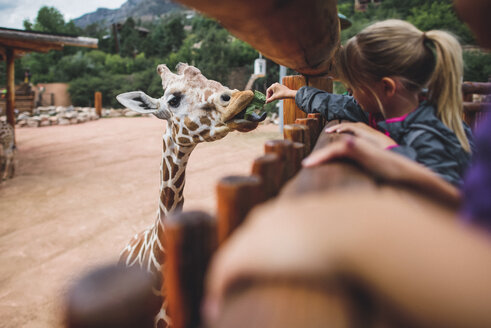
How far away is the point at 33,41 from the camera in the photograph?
23.4 ft

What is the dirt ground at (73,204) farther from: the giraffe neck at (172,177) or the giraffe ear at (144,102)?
the giraffe ear at (144,102)

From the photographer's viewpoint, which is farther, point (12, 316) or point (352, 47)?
point (12, 316)

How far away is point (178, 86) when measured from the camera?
219cm

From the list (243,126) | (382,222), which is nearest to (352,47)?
(243,126)

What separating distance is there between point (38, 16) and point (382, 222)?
40517 mm

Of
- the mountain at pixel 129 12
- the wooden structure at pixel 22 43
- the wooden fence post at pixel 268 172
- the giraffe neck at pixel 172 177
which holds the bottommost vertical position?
the giraffe neck at pixel 172 177

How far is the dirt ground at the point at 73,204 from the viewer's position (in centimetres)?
288

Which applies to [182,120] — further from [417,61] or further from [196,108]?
[417,61]

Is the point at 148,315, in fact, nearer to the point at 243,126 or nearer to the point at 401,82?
the point at 401,82

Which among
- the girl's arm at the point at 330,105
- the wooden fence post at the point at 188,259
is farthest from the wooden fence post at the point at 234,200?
the girl's arm at the point at 330,105

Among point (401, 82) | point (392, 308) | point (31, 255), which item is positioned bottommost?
point (31, 255)

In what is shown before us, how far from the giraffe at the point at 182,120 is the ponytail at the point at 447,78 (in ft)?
3.44

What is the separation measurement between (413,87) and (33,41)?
8293mm

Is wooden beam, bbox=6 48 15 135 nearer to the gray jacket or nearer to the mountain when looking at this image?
the gray jacket
